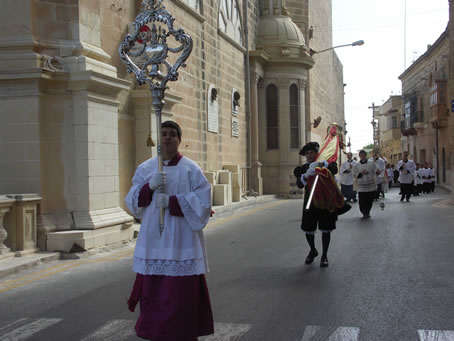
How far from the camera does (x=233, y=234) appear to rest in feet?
39.7

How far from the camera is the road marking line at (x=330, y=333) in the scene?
4732 millimetres

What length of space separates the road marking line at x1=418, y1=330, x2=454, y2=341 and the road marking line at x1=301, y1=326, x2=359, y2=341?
1.77 ft

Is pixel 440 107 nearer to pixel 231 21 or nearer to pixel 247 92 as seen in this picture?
pixel 247 92

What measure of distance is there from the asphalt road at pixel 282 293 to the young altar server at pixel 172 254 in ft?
2.57

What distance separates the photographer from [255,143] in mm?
25859

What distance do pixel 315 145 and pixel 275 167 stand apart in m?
Result: 18.1

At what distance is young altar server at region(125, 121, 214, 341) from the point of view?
4125 mm

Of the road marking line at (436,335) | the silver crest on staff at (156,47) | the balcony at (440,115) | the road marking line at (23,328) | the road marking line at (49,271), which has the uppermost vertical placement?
the balcony at (440,115)

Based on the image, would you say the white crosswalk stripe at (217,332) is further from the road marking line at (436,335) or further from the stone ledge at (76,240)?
the stone ledge at (76,240)

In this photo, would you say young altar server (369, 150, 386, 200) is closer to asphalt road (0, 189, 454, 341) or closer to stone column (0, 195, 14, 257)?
asphalt road (0, 189, 454, 341)

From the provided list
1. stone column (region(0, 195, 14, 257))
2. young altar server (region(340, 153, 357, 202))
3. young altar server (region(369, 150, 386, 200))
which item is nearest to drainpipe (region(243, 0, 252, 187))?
young altar server (region(340, 153, 357, 202))

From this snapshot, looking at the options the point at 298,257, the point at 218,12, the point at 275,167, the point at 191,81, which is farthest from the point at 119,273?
the point at 275,167

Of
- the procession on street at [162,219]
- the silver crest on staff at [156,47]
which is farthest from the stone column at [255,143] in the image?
the silver crest on staff at [156,47]

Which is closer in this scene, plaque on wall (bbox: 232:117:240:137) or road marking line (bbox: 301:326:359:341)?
road marking line (bbox: 301:326:359:341)
